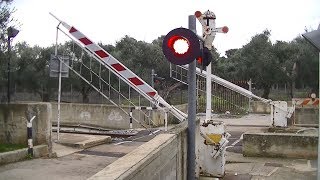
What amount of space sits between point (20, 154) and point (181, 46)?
17.9ft

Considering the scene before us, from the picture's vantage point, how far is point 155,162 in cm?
481

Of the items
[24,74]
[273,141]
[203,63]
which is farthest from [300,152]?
[24,74]

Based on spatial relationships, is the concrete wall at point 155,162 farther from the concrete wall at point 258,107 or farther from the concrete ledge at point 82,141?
the concrete wall at point 258,107

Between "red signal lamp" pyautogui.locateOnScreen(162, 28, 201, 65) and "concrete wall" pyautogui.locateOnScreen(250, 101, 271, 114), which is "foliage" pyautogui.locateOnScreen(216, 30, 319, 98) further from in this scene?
"red signal lamp" pyautogui.locateOnScreen(162, 28, 201, 65)

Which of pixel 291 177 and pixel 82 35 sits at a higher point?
pixel 82 35

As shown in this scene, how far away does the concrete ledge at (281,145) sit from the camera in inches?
409

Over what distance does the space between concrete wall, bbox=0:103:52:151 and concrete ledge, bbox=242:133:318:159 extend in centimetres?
524

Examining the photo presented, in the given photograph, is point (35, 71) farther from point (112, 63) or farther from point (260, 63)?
point (260, 63)

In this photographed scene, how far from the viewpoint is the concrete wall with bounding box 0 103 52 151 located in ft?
30.9

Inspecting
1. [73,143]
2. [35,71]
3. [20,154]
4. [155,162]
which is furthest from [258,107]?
[155,162]

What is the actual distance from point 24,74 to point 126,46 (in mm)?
23557

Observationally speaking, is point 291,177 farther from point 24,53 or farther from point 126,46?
point 126,46

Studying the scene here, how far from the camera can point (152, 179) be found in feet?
15.4

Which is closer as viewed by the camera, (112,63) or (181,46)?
(181,46)
